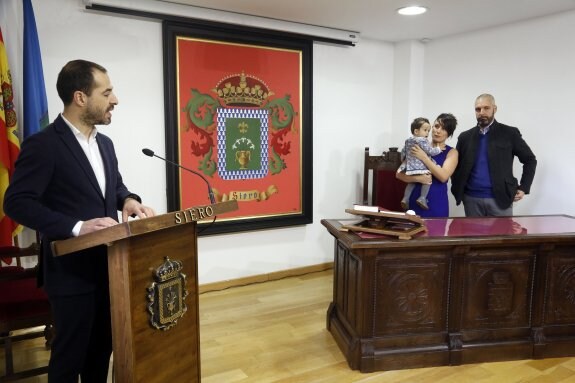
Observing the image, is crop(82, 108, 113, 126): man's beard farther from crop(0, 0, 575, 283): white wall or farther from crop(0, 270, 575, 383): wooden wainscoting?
crop(0, 0, 575, 283): white wall

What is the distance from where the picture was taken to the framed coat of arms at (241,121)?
11.1 ft

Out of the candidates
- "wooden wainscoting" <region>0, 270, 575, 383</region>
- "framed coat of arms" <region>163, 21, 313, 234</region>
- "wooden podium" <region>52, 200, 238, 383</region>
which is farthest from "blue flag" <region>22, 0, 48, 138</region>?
"wooden podium" <region>52, 200, 238, 383</region>

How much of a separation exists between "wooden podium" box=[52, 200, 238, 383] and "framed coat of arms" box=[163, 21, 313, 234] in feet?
5.54

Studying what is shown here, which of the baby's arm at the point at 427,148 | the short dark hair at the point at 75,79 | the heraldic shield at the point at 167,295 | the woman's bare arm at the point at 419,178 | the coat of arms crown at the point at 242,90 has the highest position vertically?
the coat of arms crown at the point at 242,90

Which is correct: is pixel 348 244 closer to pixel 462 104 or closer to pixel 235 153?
pixel 235 153

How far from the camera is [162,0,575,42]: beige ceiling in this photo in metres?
3.18

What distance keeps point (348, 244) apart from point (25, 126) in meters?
2.10

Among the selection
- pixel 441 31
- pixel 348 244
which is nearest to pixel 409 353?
pixel 348 244

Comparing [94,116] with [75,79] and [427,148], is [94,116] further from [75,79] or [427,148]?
[427,148]

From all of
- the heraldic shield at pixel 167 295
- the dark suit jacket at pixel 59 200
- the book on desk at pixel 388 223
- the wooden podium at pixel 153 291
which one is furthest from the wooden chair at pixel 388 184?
the dark suit jacket at pixel 59 200

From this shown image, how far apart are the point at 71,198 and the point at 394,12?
2.84 metres

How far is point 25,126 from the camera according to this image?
270cm

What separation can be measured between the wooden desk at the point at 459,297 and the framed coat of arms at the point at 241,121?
1.36 m

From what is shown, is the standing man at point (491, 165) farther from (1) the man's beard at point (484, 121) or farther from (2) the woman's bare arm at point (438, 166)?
(2) the woman's bare arm at point (438, 166)
